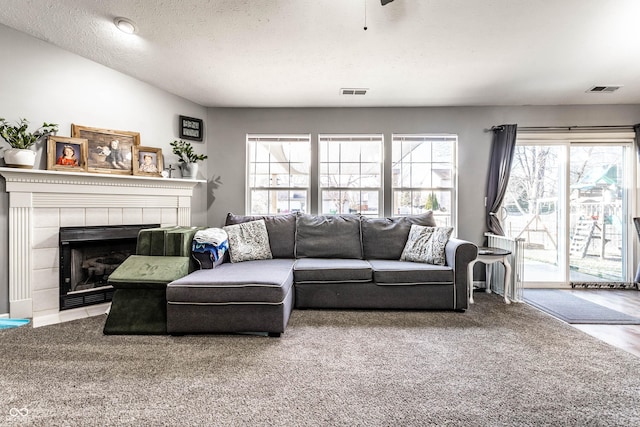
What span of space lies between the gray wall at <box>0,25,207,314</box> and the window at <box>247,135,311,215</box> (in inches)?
40.7

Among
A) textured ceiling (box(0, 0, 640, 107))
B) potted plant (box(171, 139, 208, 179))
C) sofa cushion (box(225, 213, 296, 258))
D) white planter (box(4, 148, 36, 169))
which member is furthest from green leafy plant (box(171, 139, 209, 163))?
white planter (box(4, 148, 36, 169))

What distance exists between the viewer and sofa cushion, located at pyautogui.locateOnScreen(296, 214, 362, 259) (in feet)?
10.5

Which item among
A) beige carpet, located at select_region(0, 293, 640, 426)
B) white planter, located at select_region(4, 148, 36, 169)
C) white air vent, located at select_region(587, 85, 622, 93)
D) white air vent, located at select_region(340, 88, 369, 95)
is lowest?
beige carpet, located at select_region(0, 293, 640, 426)

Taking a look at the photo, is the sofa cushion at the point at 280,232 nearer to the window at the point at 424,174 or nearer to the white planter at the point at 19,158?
the window at the point at 424,174

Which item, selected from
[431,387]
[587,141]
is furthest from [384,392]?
[587,141]

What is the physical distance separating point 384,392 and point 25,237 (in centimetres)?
317

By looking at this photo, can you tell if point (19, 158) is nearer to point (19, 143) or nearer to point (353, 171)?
point (19, 143)

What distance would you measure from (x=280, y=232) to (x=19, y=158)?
2.36 meters

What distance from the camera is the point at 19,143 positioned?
7.79 ft

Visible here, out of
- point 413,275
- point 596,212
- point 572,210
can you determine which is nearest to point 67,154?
point 413,275

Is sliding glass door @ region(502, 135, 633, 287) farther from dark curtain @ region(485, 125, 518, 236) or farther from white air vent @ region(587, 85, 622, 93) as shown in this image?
white air vent @ region(587, 85, 622, 93)

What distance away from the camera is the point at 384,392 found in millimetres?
1493

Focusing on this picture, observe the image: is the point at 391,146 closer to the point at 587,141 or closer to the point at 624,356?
the point at 587,141

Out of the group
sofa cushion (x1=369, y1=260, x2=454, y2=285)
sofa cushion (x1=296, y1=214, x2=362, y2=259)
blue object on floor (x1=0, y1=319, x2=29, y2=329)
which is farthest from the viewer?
sofa cushion (x1=296, y1=214, x2=362, y2=259)
